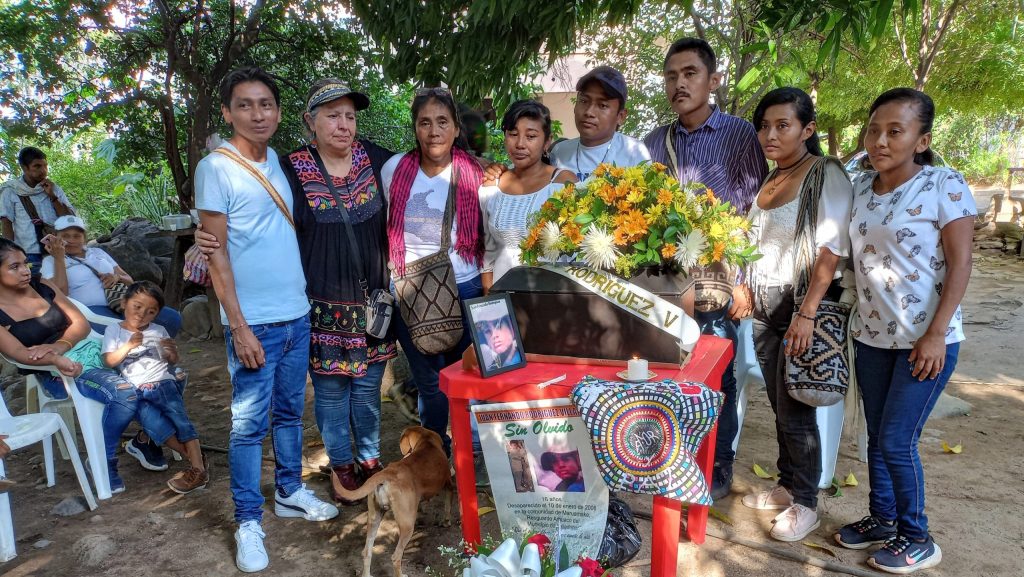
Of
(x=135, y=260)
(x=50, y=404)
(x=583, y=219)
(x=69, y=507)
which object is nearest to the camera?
(x=583, y=219)

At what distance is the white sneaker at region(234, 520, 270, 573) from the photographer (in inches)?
119

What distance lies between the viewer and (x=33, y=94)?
833 centimetres

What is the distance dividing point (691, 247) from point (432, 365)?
164 cm

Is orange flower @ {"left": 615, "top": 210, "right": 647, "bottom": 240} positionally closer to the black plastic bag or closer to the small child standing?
the black plastic bag

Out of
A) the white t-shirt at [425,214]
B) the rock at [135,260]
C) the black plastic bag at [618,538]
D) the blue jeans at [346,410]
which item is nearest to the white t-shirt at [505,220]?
the white t-shirt at [425,214]

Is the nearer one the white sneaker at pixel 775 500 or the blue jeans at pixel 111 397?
the white sneaker at pixel 775 500

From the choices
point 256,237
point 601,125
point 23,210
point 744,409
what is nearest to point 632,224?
point 601,125

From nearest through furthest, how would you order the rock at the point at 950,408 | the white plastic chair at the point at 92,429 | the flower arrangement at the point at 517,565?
the flower arrangement at the point at 517,565
the white plastic chair at the point at 92,429
the rock at the point at 950,408

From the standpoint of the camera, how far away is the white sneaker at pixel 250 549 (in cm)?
303

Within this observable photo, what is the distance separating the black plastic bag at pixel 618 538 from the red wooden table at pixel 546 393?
0.69 ft

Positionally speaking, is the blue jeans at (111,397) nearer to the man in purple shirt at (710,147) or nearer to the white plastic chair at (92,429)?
the white plastic chair at (92,429)

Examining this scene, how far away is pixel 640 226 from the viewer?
8.12 ft

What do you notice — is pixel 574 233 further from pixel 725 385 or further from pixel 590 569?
pixel 725 385

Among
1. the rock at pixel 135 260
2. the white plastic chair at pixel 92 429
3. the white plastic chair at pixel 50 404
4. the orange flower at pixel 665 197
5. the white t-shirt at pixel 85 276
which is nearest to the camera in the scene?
the orange flower at pixel 665 197
